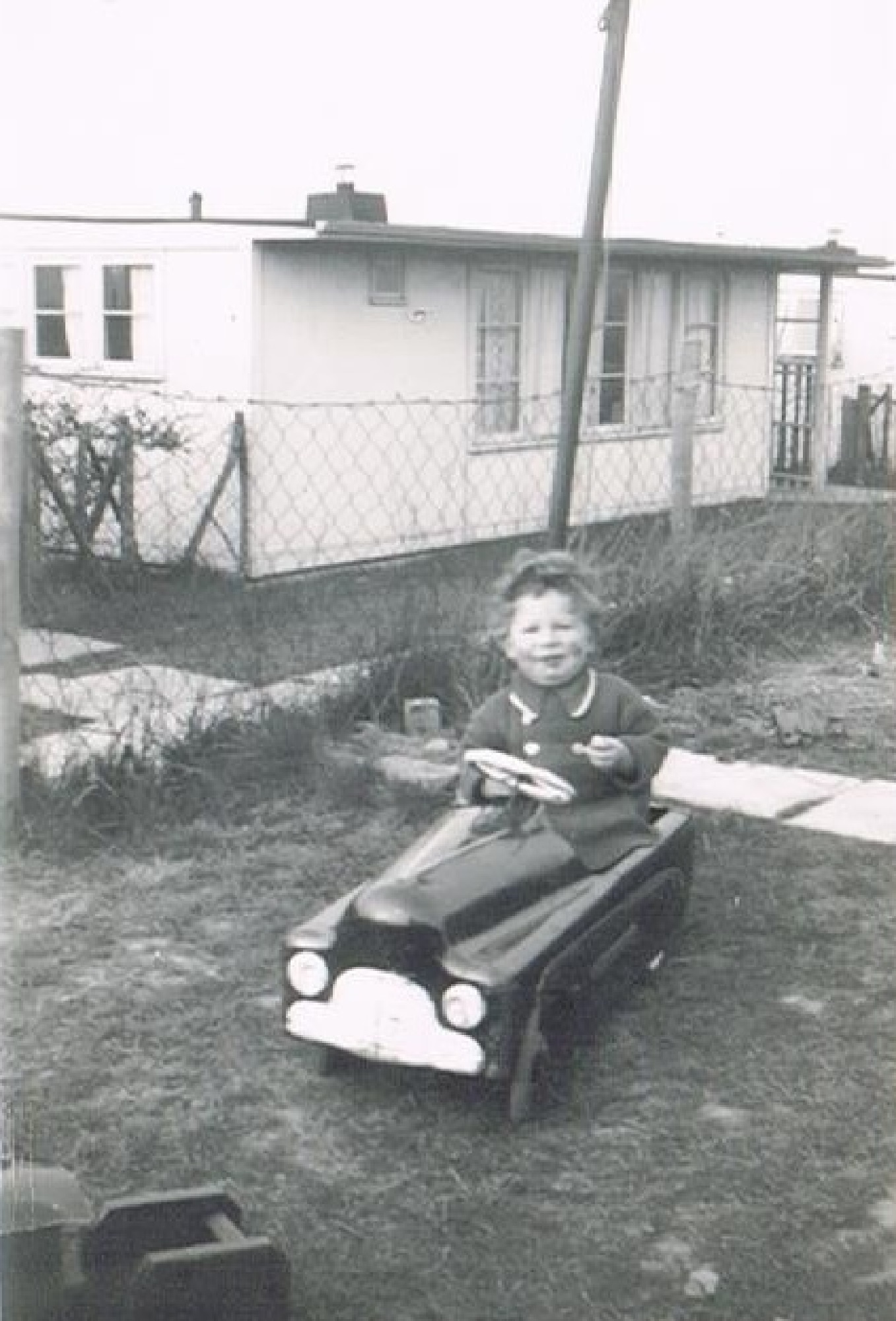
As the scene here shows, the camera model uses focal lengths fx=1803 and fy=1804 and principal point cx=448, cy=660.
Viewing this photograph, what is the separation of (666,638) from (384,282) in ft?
20.3

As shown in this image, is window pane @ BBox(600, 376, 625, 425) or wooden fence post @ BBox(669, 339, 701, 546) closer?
wooden fence post @ BBox(669, 339, 701, 546)

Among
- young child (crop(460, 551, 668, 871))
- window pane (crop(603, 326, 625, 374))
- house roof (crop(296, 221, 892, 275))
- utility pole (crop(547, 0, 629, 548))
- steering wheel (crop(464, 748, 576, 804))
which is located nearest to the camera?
steering wheel (crop(464, 748, 576, 804))

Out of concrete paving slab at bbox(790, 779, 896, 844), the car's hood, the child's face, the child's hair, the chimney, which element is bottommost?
concrete paving slab at bbox(790, 779, 896, 844)

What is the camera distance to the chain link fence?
8172 millimetres

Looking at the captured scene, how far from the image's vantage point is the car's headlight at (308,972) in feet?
12.7

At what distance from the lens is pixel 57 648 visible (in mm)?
9555

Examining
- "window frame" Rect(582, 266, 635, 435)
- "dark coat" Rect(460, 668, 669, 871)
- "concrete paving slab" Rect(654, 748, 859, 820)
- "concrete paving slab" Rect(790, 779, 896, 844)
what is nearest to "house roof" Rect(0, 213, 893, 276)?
"window frame" Rect(582, 266, 635, 435)

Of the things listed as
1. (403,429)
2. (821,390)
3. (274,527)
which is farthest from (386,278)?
(821,390)

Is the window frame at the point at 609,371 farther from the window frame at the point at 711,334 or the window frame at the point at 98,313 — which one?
the window frame at the point at 98,313

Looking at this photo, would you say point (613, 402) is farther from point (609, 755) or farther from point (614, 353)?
point (609, 755)

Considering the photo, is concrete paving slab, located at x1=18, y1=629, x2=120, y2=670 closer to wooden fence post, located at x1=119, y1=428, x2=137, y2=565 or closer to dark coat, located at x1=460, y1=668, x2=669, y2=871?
wooden fence post, located at x1=119, y1=428, x2=137, y2=565

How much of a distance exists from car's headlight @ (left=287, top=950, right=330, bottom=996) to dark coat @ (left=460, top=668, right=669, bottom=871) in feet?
2.32

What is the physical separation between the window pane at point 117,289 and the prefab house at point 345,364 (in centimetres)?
2

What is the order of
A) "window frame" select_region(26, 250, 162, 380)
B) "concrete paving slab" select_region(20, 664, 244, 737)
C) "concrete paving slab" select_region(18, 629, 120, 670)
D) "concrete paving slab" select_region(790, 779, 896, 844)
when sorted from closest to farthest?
1. "concrete paving slab" select_region(790, 779, 896, 844)
2. "concrete paving slab" select_region(20, 664, 244, 737)
3. "concrete paving slab" select_region(18, 629, 120, 670)
4. "window frame" select_region(26, 250, 162, 380)
